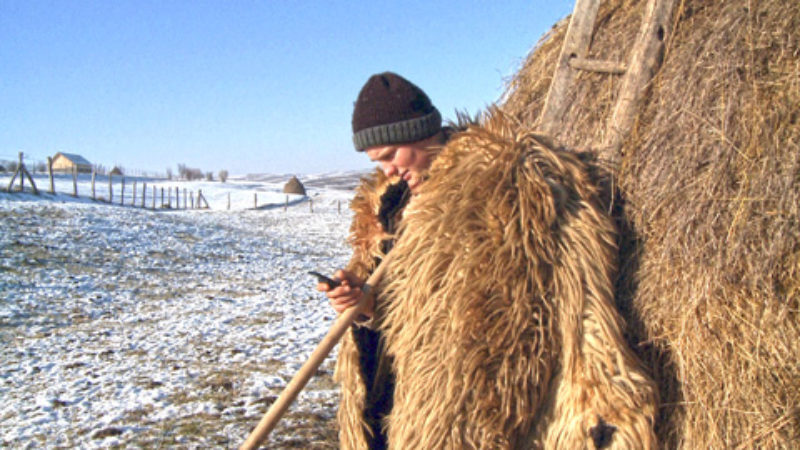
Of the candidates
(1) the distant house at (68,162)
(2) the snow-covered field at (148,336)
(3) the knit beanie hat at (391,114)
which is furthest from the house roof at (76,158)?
(3) the knit beanie hat at (391,114)

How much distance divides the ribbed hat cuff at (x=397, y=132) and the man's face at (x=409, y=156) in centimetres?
3

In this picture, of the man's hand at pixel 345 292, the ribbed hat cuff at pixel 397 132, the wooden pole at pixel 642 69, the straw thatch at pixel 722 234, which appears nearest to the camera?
the straw thatch at pixel 722 234

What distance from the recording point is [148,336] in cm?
702

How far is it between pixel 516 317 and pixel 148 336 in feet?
21.5

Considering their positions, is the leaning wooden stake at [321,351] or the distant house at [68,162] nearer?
the leaning wooden stake at [321,351]

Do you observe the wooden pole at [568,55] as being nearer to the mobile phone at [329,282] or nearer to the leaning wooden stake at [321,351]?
the leaning wooden stake at [321,351]

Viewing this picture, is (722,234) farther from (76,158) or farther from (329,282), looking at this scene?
(76,158)

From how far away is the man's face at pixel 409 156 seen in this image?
7.49 ft

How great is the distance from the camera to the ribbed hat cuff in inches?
88.0

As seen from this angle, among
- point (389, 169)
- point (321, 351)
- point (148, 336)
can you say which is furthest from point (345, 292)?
point (148, 336)

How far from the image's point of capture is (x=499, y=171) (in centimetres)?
173

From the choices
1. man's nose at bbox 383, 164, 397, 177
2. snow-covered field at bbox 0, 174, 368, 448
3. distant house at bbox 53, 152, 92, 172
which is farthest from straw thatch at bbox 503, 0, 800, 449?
distant house at bbox 53, 152, 92, 172

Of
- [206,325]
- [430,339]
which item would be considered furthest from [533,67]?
[206,325]

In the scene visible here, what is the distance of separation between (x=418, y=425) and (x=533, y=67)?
71.2 inches
